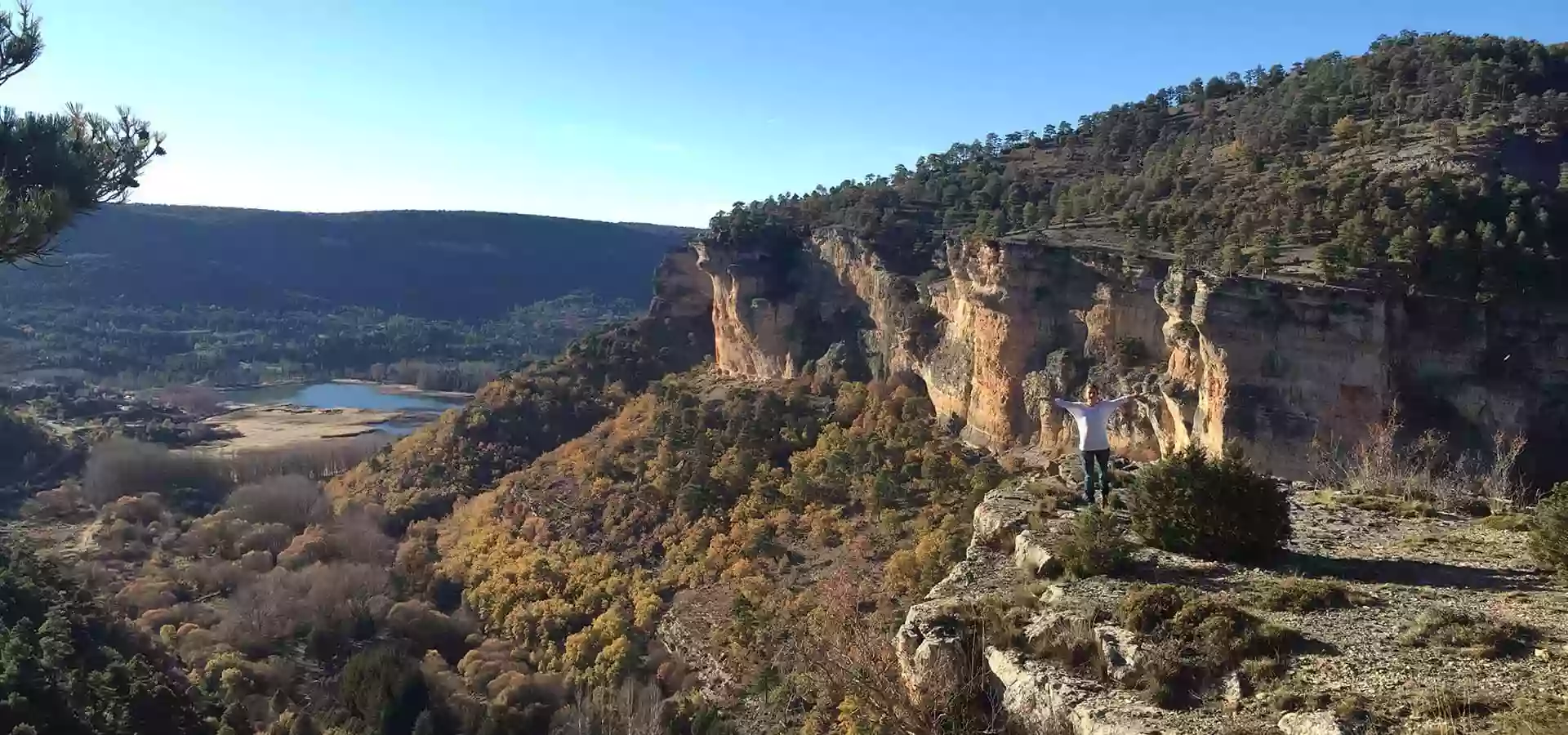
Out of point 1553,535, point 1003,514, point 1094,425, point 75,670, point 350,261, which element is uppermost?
point 350,261

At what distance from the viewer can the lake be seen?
96.8 m

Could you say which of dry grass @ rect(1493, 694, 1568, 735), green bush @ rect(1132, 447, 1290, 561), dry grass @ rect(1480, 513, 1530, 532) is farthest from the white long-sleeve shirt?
dry grass @ rect(1493, 694, 1568, 735)

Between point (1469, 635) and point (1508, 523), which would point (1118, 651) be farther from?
point (1508, 523)

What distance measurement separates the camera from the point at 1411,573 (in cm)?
1008

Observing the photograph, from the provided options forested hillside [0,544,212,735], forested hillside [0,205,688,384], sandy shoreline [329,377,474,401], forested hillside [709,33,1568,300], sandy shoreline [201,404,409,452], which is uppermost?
forested hillside [709,33,1568,300]

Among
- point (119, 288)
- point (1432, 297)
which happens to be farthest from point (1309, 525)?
point (119, 288)

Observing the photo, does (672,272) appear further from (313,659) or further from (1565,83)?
(1565,83)

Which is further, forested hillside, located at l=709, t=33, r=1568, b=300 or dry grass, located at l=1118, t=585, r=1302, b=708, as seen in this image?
→ forested hillside, located at l=709, t=33, r=1568, b=300

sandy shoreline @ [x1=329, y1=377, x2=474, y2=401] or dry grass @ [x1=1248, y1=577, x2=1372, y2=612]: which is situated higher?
dry grass @ [x1=1248, y1=577, x2=1372, y2=612]

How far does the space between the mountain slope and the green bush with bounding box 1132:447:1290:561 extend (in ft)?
408

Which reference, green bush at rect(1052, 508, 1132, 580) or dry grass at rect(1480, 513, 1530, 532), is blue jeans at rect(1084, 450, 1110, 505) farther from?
dry grass at rect(1480, 513, 1530, 532)

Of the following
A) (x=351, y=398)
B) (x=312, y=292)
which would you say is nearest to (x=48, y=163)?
(x=351, y=398)

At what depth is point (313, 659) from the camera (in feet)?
114

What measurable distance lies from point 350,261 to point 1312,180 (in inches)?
5040
